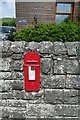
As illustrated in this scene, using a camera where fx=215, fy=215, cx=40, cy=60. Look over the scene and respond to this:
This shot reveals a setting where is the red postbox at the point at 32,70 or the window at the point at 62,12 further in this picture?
the window at the point at 62,12

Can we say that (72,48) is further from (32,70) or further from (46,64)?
(32,70)

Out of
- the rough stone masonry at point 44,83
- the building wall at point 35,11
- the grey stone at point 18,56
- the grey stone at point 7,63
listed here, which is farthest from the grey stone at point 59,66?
the building wall at point 35,11

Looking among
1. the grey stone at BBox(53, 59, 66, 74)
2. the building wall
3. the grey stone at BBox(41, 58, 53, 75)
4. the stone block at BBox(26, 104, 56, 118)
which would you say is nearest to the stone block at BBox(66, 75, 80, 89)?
the grey stone at BBox(53, 59, 66, 74)

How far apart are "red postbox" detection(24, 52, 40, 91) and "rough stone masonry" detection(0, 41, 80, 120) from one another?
→ 0.23 ft

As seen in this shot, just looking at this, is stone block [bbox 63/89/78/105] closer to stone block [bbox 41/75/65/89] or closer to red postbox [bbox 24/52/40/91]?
stone block [bbox 41/75/65/89]

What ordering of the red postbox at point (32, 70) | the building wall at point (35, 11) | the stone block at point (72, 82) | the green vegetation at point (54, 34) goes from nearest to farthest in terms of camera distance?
the red postbox at point (32, 70) → the stone block at point (72, 82) → the green vegetation at point (54, 34) → the building wall at point (35, 11)

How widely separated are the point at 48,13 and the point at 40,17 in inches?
12.8

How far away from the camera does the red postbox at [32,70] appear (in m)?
2.88

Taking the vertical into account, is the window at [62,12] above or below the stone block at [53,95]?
above

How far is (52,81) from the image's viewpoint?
299 centimetres

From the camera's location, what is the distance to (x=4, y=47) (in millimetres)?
2916

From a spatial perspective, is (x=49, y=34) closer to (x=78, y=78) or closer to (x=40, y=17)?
(x=78, y=78)

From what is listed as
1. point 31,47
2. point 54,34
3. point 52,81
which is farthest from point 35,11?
point 52,81

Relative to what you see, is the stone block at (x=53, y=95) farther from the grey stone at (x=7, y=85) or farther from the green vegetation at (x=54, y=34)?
the green vegetation at (x=54, y=34)
